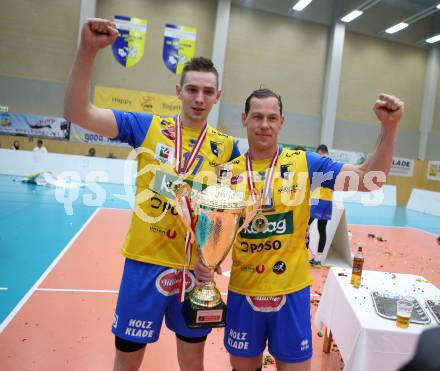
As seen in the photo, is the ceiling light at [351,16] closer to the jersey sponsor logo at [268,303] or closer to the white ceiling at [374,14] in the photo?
the white ceiling at [374,14]

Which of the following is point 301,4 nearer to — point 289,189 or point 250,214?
point 289,189

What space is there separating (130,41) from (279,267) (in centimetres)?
1629

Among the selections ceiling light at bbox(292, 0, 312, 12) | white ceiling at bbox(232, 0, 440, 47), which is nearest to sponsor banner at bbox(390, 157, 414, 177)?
white ceiling at bbox(232, 0, 440, 47)

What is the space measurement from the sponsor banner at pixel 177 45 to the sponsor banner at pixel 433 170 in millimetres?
14330

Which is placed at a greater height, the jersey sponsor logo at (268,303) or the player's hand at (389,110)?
the player's hand at (389,110)

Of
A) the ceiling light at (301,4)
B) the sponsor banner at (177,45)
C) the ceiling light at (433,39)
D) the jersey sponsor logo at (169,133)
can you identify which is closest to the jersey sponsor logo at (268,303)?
the jersey sponsor logo at (169,133)

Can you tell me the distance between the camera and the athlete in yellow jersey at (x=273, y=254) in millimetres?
1851

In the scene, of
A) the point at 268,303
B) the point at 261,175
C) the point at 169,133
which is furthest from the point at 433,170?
the point at 169,133

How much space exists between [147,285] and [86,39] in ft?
4.07

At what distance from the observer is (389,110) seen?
64.0 inches

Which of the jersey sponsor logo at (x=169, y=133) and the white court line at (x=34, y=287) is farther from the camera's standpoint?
the white court line at (x=34, y=287)

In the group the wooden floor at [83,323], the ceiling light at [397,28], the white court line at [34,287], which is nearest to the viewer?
the wooden floor at [83,323]

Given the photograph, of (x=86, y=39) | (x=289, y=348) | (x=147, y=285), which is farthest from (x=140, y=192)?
(x=289, y=348)

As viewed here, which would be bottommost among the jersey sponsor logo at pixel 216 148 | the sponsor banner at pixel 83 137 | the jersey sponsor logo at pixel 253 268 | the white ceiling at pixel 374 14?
the jersey sponsor logo at pixel 253 268
